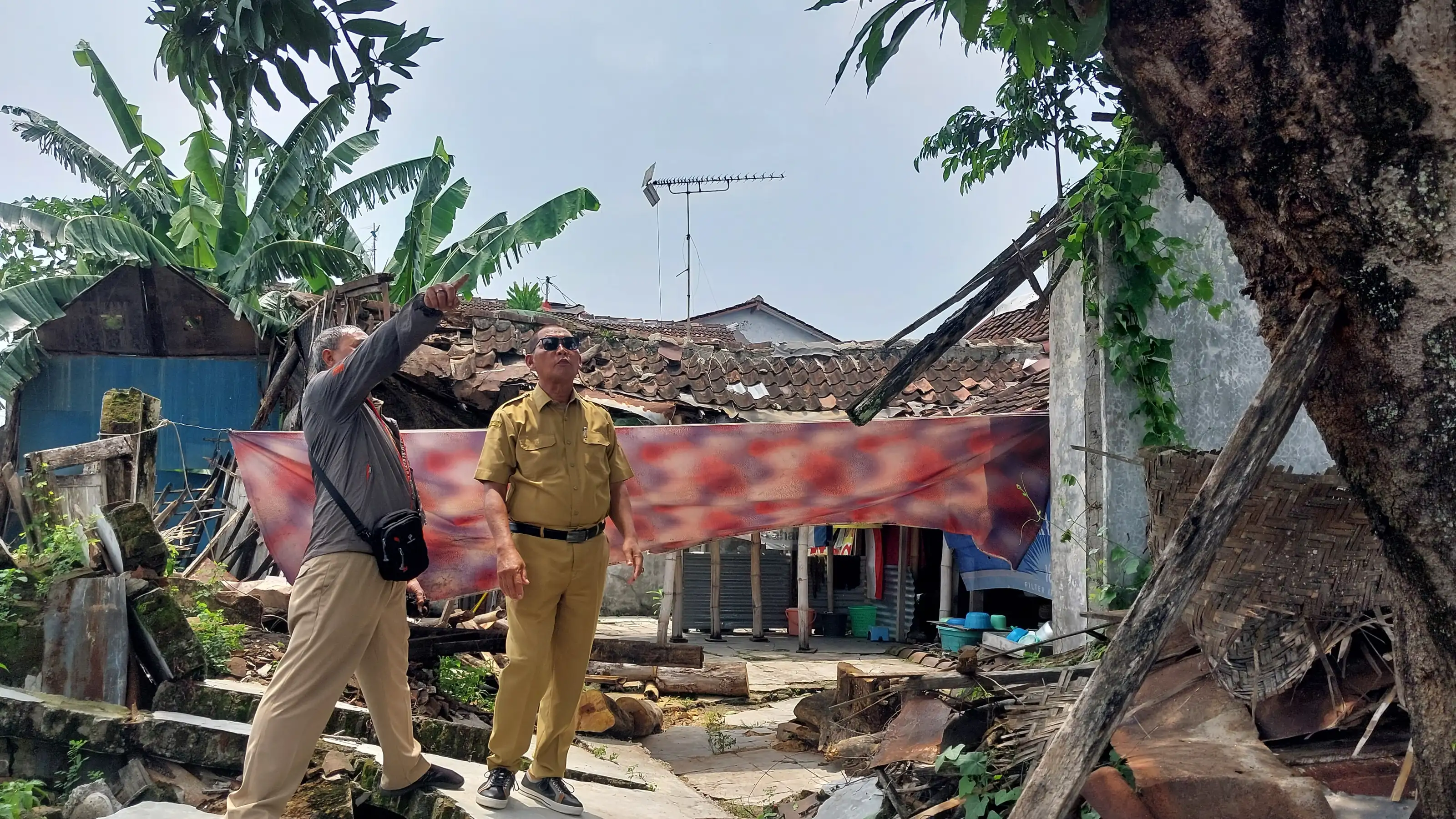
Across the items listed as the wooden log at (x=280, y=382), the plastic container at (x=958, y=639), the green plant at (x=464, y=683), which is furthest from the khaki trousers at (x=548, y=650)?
the wooden log at (x=280, y=382)

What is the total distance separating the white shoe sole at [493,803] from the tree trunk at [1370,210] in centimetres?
309

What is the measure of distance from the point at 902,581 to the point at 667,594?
4.01 metres

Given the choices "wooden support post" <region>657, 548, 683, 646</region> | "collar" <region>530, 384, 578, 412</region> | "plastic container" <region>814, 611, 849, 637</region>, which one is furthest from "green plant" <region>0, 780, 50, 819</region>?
"plastic container" <region>814, 611, 849, 637</region>

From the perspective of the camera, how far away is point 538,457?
4.49 m

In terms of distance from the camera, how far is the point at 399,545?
3979 millimetres

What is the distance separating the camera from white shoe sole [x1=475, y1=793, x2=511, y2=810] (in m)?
4.18

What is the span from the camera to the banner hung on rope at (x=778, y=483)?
6797 millimetres

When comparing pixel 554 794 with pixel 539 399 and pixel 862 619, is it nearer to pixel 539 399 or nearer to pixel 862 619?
pixel 539 399

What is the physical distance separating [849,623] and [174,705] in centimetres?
1121

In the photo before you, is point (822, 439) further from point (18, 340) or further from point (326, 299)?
point (18, 340)

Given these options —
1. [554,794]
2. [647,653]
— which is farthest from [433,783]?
[647,653]

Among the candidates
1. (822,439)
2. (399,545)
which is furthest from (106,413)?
(822,439)

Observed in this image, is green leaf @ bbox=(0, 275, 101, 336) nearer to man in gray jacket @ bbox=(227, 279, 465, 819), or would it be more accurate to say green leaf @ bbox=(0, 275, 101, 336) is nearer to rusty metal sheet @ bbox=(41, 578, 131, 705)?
rusty metal sheet @ bbox=(41, 578, 131, 705)

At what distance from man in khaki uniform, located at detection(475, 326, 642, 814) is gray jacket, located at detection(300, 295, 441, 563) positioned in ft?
1.40
